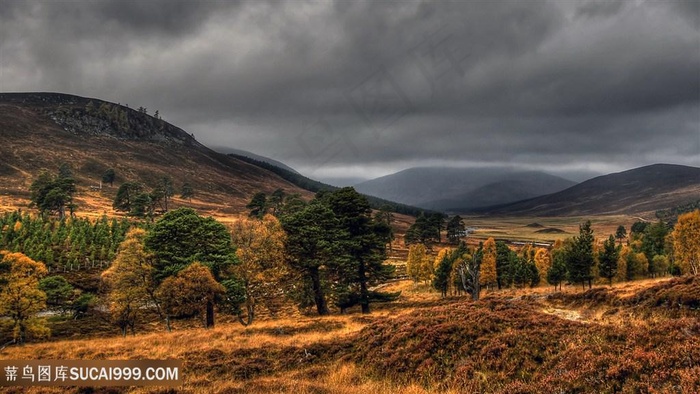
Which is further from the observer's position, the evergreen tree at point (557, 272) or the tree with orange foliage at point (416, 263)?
the tree with orange foliage at point (416, 263)

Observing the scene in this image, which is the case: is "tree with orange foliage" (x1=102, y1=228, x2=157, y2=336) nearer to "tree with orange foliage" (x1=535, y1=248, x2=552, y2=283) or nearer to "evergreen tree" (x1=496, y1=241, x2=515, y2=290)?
"evergreen tree" (x1=496, y1=241, x2=515, y2=290)

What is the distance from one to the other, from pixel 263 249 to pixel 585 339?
84.7 feet

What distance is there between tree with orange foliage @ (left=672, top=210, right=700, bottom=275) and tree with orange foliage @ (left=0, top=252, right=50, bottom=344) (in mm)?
90586

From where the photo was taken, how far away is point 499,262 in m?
67.4

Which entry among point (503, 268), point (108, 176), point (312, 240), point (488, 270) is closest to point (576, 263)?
point (503, 268)

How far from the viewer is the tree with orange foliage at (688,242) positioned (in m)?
55.8

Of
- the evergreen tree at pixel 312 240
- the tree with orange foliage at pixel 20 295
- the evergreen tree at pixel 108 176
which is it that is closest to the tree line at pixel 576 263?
the evergreen tree at pixel 312 240

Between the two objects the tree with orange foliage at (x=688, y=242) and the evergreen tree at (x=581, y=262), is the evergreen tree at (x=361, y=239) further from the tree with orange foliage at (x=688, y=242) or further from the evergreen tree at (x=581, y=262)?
the tree with orange foliage at (x=688, y=242)

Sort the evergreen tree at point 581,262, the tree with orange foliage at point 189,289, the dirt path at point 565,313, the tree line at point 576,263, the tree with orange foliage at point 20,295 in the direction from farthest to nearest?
the tree line at point 576,263
the evergreen tree at point 581,262
the tree with orange foliage at point 20,295
the tree with orange foliage at point 189,289
the dirt path at point 565,313

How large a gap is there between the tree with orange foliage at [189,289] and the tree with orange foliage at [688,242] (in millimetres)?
73303

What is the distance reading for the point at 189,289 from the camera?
28.1 metres

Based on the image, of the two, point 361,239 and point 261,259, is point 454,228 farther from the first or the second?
point 261,259

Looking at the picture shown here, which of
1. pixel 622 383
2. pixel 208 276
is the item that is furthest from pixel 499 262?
pixel 622 383

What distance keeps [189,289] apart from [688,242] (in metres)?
76.1
